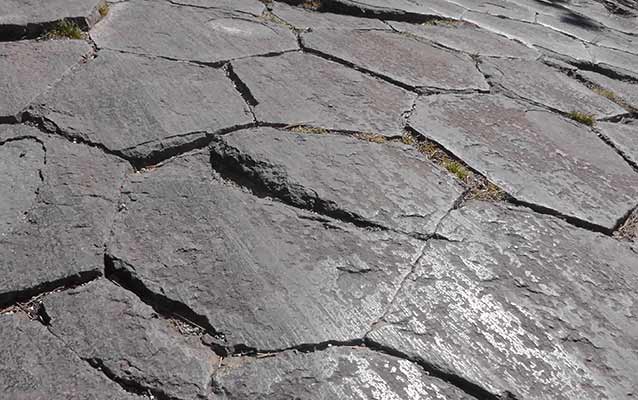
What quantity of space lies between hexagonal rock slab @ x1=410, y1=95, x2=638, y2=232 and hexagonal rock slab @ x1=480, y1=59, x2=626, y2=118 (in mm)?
180

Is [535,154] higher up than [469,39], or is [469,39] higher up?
[469,39]

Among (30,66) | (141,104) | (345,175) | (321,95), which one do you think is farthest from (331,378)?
(30,66)

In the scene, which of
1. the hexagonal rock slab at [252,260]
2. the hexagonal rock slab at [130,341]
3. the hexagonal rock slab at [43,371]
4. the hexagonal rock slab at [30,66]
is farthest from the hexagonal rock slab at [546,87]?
the hexagonal rock slab at [43,371]

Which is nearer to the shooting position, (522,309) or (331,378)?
(331,378)

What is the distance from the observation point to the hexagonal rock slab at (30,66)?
89.1 inches

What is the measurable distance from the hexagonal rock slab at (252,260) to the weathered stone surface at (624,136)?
133 cm

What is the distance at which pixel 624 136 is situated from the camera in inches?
117

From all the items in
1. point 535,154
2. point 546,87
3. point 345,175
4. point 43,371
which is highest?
point 546,87

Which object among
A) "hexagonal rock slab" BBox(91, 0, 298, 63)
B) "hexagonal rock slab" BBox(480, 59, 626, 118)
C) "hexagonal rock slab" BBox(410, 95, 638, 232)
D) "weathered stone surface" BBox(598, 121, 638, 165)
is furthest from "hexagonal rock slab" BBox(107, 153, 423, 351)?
"hexagonal rock slab" BBox(480, 59, 626, 118)

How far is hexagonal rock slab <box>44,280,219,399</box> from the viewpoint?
1.45m

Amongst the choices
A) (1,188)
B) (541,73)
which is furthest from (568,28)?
(1,188)

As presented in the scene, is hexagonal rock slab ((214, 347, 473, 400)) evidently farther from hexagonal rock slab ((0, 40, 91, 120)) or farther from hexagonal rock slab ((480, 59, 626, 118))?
hexagonal rock slab ((480, 59, 626, 118))

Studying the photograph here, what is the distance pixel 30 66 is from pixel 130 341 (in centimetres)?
140

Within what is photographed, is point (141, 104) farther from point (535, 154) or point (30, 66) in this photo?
point (535, 154)
